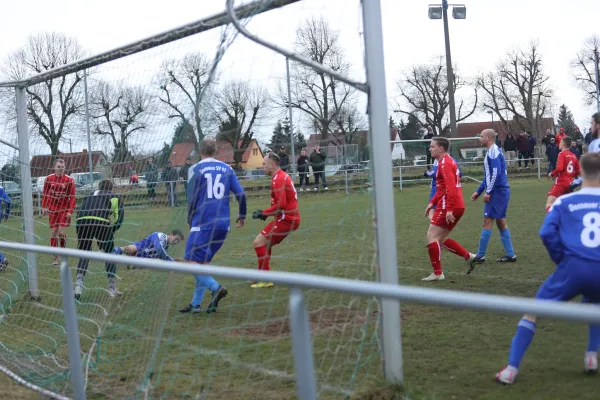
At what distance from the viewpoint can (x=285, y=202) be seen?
22.5 feet

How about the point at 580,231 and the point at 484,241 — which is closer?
the point at 580,231

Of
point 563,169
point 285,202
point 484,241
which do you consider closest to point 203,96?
point 285,202

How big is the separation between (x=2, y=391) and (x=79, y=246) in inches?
105

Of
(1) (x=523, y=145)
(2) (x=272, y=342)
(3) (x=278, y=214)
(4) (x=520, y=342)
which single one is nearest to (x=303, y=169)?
(2) (x=272, y=342)

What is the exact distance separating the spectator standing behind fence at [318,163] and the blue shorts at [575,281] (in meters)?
1.60

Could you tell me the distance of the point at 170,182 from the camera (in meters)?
5.29

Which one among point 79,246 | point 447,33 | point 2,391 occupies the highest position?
point 447,33

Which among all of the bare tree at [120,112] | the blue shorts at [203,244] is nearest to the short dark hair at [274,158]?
the bare tree at [120,112]

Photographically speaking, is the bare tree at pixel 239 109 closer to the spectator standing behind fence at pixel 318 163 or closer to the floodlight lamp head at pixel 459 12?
the spectator standing behind fence at pixel 318 163

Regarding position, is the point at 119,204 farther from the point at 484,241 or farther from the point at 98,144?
the point at 484,241

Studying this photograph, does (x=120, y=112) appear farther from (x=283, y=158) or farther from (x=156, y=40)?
(x=283, y=158)

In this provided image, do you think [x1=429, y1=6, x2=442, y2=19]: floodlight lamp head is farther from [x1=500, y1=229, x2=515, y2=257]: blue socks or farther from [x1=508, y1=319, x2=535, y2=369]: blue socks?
[x1=508, y1=319, x2=535, y2=369]: blue socks

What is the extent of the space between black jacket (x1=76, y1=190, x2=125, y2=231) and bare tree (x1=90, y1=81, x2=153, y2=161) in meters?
0.45

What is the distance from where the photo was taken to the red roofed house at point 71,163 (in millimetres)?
6533
